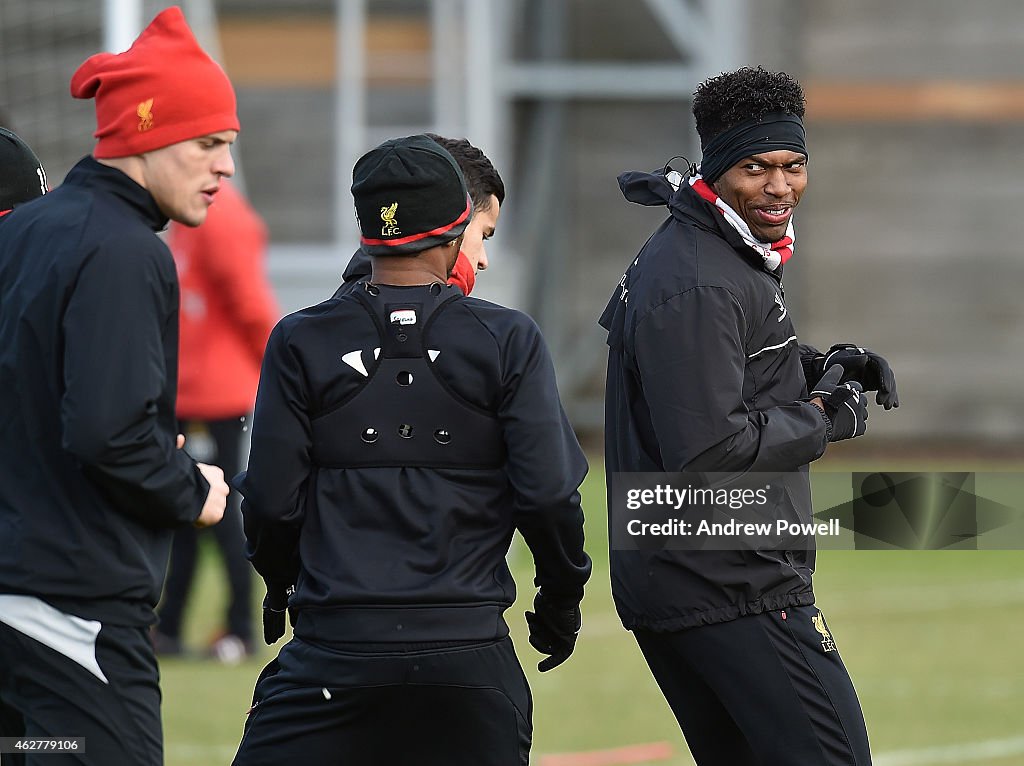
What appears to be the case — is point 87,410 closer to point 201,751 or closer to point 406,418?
point 406,418

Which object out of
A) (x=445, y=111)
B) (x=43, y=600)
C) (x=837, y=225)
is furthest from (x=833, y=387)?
(x=837, y=225)

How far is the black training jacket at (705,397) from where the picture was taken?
395 centimetres

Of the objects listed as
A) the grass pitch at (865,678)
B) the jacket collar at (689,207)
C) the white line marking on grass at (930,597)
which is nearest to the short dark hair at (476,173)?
the jacket collar at (689,207)

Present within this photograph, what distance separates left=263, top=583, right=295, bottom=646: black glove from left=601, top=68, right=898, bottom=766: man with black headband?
80cm

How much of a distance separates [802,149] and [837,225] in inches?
520

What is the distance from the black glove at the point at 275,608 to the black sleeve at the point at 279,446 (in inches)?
11.0

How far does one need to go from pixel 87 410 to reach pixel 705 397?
137cm

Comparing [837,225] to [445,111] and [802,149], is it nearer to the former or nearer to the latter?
[445,111]

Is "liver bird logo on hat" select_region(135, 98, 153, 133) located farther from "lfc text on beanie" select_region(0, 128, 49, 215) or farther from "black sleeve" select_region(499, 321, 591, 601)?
"lfc text on beanie" select_region(0, 128, 49, 215)

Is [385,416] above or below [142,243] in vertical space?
below

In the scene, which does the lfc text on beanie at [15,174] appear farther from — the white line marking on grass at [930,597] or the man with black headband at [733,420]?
the white line marking on grass at [930,597]

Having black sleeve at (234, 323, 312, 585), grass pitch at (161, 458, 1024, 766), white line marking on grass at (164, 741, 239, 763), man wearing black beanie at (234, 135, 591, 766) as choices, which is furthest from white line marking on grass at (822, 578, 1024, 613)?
black sleeve at (234, 323, 312, 585)

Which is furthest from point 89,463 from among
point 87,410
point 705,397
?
point 705,397

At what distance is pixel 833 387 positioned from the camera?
13.8ft
